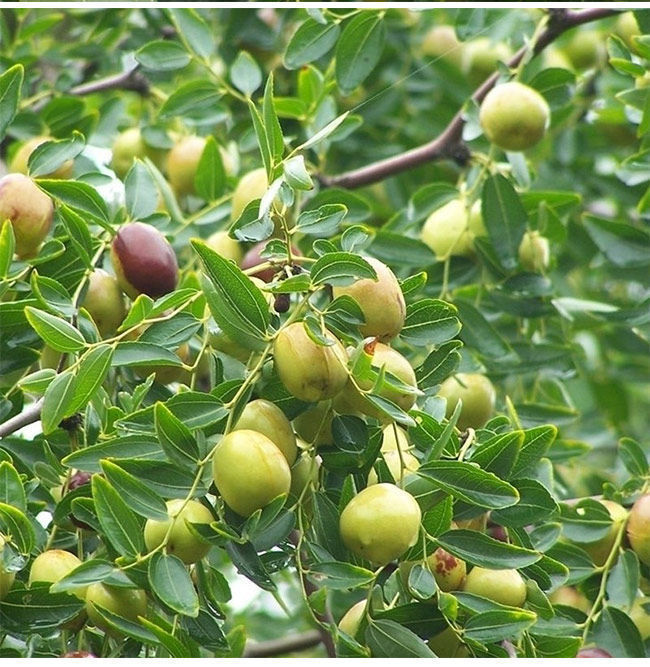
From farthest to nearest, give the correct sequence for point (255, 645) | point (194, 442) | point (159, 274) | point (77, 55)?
point (77, 55), point (255, 645), point (159, 274), point (194, 442)

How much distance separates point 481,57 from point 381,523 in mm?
1446

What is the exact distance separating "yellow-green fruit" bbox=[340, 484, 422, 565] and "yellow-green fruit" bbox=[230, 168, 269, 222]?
2.21 ft

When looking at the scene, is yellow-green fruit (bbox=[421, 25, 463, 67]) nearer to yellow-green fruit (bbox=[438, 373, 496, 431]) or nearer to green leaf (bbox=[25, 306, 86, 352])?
yellow-green fruit (bbox=[438, 373, 496, 431])

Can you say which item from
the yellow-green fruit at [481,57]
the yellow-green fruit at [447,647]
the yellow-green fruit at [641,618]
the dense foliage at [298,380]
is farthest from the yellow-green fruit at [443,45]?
the yellow-green fruit at [447,647]

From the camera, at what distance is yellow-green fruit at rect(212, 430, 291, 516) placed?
1008 mm

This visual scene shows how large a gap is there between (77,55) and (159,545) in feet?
4.36

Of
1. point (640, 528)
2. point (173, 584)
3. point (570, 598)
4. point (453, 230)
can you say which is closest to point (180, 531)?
point (173, 584)

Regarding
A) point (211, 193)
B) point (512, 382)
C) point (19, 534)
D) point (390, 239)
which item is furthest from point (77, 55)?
point (19, 534)

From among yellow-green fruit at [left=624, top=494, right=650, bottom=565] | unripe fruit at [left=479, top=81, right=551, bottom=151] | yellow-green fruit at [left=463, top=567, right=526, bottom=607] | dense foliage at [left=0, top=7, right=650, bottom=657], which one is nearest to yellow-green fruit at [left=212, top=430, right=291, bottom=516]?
dense foliage at [left=0, top=7, right=650, bottom=657]

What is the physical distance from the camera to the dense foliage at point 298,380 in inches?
41.2

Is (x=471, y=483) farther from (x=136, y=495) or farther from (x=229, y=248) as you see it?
(x=229, y=248)

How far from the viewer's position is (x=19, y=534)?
111 centimetres

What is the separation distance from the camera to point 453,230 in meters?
1.71

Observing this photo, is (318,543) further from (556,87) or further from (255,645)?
(556,87)
